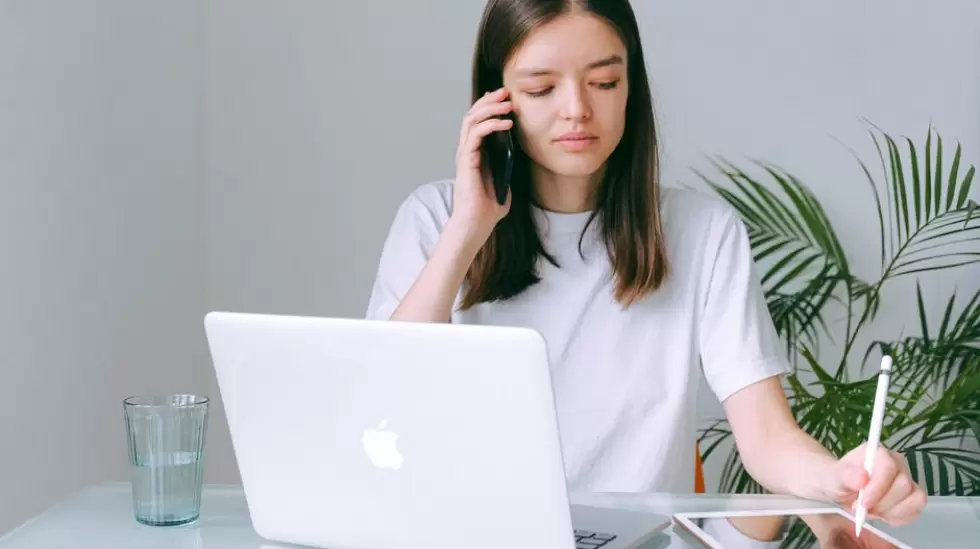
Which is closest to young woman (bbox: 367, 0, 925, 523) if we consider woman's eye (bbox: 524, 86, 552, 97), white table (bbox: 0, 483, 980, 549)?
woman's eye (bbox: 524, 86, 552, 97)

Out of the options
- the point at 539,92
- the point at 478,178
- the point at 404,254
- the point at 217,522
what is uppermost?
the point at 539,92

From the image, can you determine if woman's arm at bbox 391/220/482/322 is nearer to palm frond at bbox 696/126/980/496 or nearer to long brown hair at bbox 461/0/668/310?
long brown hair at bbox 461/0/668/310

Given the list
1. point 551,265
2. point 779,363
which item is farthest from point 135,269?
point 779,363

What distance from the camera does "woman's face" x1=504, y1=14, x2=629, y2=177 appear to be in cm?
165

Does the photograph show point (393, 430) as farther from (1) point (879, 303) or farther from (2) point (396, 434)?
(1) point (879, 303)

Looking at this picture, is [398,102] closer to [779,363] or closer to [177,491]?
[779,363]

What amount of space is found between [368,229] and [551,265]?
126 centimetres

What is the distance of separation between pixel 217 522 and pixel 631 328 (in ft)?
2.45

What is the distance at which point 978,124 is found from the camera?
2.93 meters

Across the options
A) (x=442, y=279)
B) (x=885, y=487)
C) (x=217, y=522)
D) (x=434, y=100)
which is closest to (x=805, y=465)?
(x=885, y=487)

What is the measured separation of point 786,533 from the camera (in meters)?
1.14

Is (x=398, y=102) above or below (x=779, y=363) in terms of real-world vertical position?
above

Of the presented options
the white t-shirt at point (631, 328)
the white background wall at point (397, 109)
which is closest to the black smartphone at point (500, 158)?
the white t-shirt at point (631, 328)

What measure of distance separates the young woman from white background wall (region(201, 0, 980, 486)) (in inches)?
45.1
